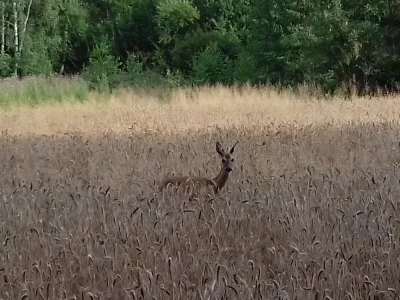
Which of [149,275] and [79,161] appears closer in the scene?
[149,275]

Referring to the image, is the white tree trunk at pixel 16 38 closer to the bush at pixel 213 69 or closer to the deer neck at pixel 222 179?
the bush at pixel 213 69

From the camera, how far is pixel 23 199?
580 cm

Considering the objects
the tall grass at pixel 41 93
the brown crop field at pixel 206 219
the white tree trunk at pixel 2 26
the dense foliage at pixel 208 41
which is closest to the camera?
the brown crop field at pixel 206 219

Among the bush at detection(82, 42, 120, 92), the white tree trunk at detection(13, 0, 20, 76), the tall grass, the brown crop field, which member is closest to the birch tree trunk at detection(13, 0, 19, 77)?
the white tree trunk at detection(13, 0, 20, 76)

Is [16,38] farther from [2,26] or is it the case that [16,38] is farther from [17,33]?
[2,26]

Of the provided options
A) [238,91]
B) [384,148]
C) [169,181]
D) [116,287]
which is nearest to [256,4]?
[238,91]

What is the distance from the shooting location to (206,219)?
4906 mm

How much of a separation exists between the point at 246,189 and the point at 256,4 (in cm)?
2254

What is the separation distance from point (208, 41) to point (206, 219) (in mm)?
31651

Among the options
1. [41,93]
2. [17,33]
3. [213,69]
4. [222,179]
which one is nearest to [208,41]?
[213,69]

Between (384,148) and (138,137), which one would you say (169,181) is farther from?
(138,137)

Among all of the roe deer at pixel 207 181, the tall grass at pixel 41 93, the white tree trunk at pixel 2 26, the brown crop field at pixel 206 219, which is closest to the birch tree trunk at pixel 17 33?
the white tree trunk at pixel 2 26

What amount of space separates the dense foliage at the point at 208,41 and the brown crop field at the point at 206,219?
1200 cm

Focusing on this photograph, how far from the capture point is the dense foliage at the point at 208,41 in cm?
2234
